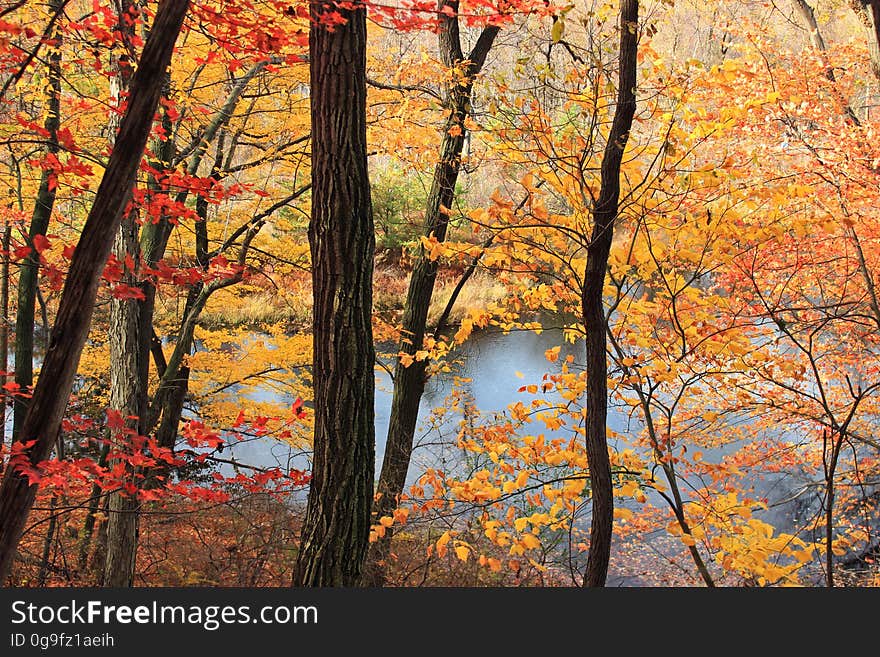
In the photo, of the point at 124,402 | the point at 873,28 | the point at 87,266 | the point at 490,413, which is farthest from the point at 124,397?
the point at 490,413

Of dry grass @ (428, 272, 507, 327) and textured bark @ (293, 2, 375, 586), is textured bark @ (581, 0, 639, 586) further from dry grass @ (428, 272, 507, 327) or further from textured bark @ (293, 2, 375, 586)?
dry grass @ (428, 272, 507, 327)

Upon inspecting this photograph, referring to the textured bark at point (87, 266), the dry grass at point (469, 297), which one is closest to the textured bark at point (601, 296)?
the textured bark at point (87, 266)

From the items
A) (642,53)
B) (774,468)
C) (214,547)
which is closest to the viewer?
(642,53)

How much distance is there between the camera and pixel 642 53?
4.27 m

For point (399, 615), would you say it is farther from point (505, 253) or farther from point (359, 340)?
point (505, 253)

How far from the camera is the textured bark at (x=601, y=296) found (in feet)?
10.3

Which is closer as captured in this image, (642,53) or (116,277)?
(116,277)

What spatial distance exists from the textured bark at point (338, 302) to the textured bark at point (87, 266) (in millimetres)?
984

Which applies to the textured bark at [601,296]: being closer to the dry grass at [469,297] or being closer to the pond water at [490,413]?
the pond water at [490,413]

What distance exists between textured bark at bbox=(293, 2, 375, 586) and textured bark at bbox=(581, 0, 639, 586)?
107 cm

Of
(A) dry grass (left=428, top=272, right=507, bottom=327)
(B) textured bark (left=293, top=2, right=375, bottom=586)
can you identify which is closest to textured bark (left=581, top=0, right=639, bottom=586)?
(B) textured bark (left=293, top=2, right=375, bottom=586)

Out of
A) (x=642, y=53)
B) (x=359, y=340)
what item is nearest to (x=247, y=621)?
(x=359, y=340)

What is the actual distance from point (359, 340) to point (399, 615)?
46.9 inches

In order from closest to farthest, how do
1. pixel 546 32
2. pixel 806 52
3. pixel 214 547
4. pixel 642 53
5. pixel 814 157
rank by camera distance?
pixel 642 53 → pixel 546 32 → pixel 814 157 → pixel 214 547 → pixel 806 52
